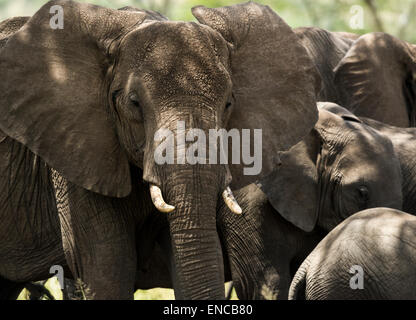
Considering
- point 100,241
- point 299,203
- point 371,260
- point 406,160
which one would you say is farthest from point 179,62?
point 406,160

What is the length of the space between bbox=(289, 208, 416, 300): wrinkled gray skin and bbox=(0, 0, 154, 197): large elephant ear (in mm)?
1080

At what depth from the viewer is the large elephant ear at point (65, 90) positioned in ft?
19.4

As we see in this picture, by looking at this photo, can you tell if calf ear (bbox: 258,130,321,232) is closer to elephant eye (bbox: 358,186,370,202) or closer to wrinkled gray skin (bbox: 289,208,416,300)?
elephant eye (bbox: 358,186,370,202)

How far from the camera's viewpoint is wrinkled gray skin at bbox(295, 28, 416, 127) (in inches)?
380

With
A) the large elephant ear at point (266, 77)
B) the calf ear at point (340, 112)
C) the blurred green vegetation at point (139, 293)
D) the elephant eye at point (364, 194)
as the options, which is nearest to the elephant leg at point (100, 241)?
the large elephant ear at point (266, 77)

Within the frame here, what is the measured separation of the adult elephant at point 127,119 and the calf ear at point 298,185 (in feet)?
3.41

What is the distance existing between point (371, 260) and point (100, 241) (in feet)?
4.32

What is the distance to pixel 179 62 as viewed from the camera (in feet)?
18.2

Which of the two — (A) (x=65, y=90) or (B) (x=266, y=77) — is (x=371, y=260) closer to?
(B) (x=266, y=77)

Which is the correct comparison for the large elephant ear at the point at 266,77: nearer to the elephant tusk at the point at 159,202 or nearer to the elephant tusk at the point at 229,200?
the elephant tusk at the point at 229,200

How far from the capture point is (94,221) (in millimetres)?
5945
